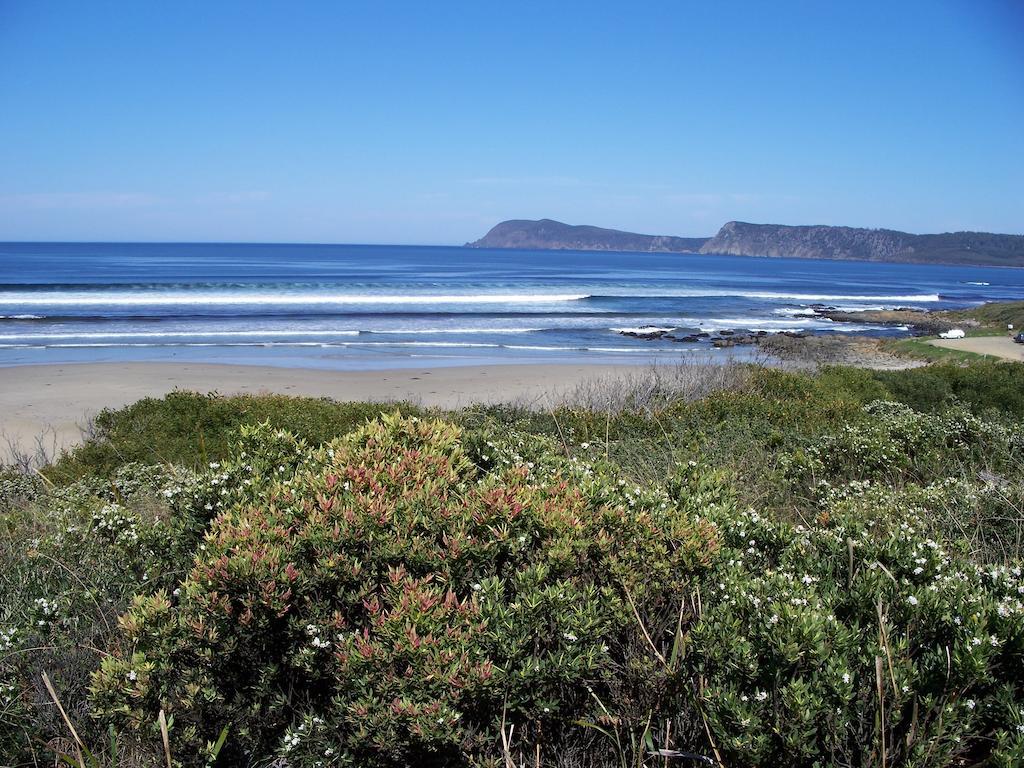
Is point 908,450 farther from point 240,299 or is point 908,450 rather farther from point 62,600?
point 240,299

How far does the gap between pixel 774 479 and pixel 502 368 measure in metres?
16.7

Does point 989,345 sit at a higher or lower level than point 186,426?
lower

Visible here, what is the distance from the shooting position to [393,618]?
2.41 m

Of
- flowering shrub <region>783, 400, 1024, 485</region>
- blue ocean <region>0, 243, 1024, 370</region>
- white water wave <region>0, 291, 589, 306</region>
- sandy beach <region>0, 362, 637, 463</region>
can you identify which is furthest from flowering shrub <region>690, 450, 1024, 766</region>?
white water wave <region>0, 291, 589, 306</region>

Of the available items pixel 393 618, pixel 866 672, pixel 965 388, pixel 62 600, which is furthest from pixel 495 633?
pixel 965 388

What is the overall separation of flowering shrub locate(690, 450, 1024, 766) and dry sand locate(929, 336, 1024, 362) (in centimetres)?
2820

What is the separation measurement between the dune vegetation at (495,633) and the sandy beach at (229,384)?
10.6 m

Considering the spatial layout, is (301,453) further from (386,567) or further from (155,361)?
(155,361)

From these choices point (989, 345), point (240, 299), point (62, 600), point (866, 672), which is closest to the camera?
point (866, 672)

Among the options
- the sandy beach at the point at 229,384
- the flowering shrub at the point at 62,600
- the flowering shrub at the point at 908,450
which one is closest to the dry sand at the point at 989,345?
the sandy beach at the point at 229,384

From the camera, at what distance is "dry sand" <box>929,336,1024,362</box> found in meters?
27.7

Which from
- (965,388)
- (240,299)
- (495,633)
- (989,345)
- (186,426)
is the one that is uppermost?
(240,299)

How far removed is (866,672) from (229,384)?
709 inches

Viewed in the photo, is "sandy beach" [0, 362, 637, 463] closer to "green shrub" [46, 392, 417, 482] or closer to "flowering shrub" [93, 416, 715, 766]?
"green shrub" [46, 392, 417, 482]
